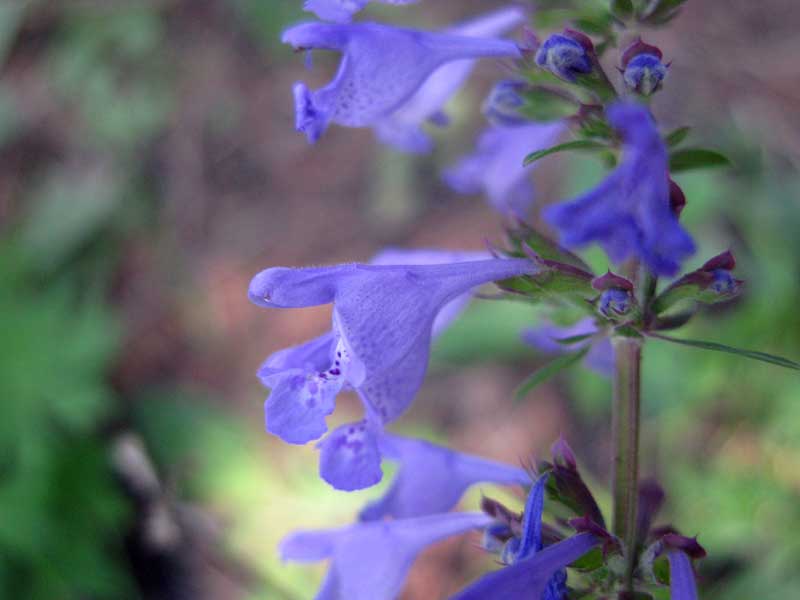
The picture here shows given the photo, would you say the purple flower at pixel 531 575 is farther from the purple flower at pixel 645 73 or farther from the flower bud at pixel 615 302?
the purple flower at pixel 645 73

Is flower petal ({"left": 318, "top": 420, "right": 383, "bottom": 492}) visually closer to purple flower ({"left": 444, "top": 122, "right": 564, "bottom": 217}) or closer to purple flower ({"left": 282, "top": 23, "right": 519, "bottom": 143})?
purple flower ({"left": 282, "top": 23, "right": 519, "bottom": 143})

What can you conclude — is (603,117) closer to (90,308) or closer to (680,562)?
(680,562)

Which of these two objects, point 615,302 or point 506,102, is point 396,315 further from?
point 506,102

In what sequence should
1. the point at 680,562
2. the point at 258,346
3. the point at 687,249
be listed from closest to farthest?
the point at 687,249 → the point at 680,562 → the point at 258,346

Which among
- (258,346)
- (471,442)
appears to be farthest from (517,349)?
(258,346)

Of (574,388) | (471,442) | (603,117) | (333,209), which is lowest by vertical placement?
(471,442)

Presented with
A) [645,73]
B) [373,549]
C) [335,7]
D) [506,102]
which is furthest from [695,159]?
[373,549]
